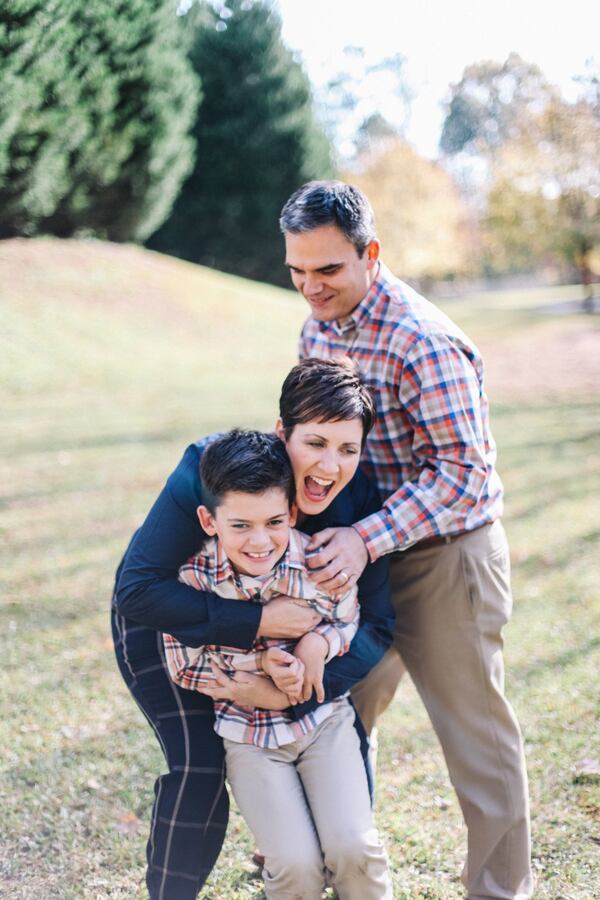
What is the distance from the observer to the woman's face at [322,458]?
99.3 inches

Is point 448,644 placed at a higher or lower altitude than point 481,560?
lower

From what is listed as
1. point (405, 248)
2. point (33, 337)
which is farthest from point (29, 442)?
point (405, 248)

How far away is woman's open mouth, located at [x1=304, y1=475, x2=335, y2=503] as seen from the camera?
256 centimetres

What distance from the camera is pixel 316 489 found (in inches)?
101

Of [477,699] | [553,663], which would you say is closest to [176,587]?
[477,699]

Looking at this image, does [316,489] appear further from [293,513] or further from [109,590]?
[109,590]

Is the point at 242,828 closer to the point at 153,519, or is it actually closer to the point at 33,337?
the point at 153,519

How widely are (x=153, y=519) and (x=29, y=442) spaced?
8.40 m

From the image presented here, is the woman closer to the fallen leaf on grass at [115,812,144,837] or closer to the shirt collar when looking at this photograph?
the shirt collar

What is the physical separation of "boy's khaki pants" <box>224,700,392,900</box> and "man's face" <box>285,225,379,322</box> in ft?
4.23

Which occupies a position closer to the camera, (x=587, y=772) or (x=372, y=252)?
(x=372, y=252)

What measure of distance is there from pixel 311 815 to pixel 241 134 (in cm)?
2563

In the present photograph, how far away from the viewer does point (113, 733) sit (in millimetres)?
4324

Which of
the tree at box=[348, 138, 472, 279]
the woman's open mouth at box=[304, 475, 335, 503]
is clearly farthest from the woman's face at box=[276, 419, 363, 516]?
the tree at box=[348, 138, 472, 279]
